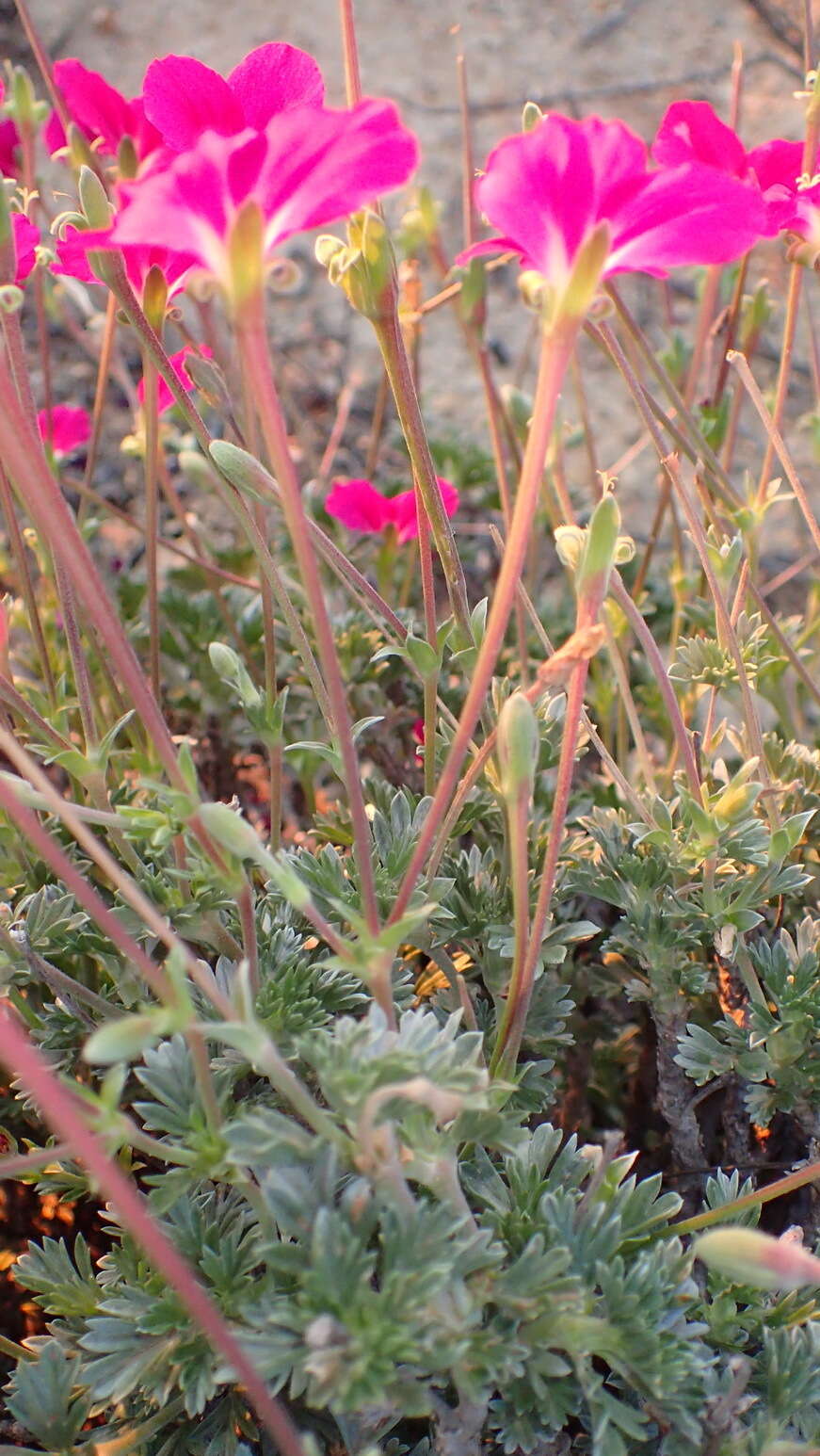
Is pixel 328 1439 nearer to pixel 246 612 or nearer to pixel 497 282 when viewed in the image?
pixel 246 612

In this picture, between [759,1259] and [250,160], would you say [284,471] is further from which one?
[759,1259]

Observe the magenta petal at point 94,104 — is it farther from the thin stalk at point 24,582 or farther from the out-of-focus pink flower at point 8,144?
the thin stalk at point 24,582

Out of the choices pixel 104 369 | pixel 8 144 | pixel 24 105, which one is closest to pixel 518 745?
pixel 104 369

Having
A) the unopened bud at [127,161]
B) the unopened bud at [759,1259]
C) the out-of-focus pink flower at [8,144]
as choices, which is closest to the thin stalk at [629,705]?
the unopened bud at [759,1259]

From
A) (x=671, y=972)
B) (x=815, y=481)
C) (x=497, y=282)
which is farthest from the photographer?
(x=497, y=282)

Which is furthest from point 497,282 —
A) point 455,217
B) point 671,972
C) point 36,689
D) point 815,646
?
point 671,972
